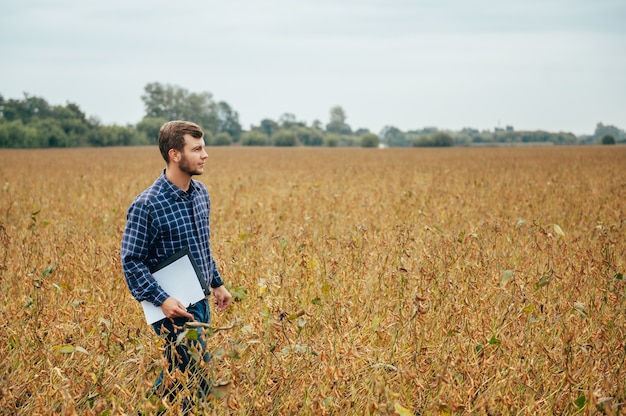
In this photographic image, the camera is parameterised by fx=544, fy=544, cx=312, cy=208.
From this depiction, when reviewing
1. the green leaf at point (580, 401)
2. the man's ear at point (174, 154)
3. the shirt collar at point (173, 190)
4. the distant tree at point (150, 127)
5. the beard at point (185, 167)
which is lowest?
the green leaf at point (580, 401)

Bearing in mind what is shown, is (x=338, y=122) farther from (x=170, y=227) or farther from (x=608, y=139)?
(x=170, y=227)

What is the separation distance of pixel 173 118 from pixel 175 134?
98.7 m

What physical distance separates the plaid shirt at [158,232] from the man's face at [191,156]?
4.7 inches

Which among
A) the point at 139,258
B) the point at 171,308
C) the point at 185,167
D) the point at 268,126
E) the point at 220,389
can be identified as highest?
the point at 268,126

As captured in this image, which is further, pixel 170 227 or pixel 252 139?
pixel 252 139

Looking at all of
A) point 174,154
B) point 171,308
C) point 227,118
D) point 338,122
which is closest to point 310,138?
point 227,118

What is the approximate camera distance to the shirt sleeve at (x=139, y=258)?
8.21 ft

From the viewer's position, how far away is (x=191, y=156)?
8.63ft

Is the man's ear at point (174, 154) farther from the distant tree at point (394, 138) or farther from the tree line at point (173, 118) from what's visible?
the distant tree at point (394, 138)

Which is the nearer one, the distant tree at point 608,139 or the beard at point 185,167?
the beard at point 185,167

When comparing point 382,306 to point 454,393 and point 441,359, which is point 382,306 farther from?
point 454,393

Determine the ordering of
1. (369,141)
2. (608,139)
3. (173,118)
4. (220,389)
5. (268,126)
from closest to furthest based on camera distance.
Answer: (220,389) → (608,139) → (369,141) → (173,118) → (268,126)

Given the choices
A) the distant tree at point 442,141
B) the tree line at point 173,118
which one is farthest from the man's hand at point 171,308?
the distant tree at point 442,141

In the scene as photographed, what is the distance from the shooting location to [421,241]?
18.4ft
